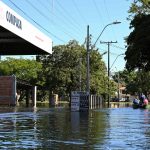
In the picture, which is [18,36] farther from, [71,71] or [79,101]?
[71,71]

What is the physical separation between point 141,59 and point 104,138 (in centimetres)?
3723

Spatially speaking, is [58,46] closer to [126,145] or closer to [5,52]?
[5,52]

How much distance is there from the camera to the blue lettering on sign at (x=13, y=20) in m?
33.0

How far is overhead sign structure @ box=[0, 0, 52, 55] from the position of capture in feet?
108

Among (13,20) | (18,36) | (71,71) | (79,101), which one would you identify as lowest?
(79,101)

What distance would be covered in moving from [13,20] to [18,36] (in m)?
2.41

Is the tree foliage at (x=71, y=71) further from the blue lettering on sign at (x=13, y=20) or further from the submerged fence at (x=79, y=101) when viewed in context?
the blue lettering on sign at (x=13, y=20)

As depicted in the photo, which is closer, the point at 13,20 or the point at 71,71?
the point at 13,20

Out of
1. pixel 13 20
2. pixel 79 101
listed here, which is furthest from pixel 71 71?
pixel 13 20

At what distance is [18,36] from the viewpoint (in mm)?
36281

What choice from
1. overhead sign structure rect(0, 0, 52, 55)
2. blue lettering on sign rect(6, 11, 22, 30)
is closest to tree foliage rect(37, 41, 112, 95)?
Answer: overhead sign structure rect(0, 0, 52, 55)

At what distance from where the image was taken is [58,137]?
1584 centimetres

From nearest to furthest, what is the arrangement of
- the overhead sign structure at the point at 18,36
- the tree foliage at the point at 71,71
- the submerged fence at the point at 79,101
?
the overhead sign structure at the point at 18,36 < the submerged fence at the point at 79,101 < the tree foliage at the point at 71,71

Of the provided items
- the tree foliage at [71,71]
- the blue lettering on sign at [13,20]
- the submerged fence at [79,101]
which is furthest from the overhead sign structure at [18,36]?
the tree foliage at [71,71]
